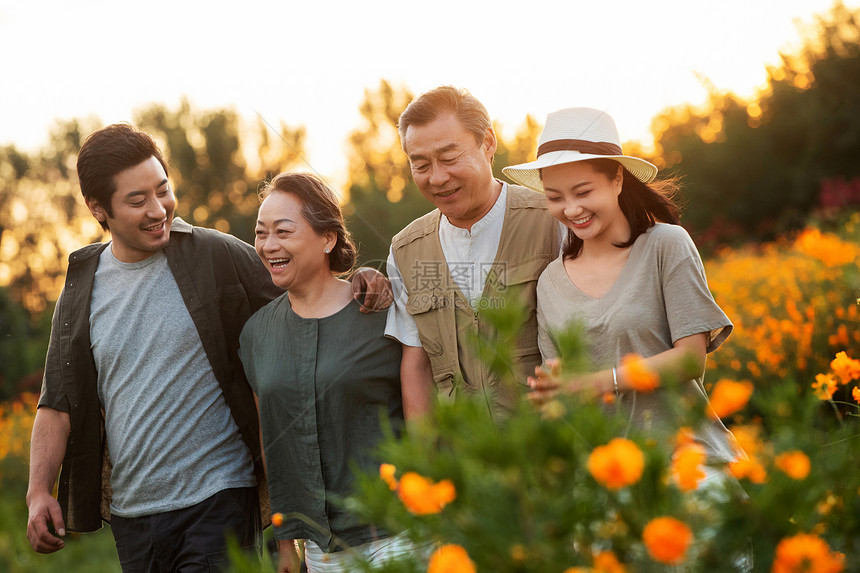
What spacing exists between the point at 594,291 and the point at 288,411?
1219mm

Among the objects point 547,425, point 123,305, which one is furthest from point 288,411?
point 547,425

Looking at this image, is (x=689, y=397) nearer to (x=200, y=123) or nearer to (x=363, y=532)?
(x=363, y=532)

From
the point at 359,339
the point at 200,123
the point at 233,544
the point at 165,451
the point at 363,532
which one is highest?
the point at 200,123

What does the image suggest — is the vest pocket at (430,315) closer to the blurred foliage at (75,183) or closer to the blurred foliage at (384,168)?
the blurred foliage at (384,168)

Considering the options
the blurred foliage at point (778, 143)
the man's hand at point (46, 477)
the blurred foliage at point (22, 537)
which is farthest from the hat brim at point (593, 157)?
the blurred foliage at point (778, 143)

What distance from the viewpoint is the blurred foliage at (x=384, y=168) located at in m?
13.6

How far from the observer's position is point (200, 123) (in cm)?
2227

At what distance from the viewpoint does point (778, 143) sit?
2005 cm

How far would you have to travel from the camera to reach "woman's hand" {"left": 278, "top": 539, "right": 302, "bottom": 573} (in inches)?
107

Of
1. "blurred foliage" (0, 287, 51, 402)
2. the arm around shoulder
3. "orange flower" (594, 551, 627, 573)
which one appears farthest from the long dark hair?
"blurred foliage" (0, 287, 51, 402)

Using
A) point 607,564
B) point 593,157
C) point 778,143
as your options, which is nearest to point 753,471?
point 607,564

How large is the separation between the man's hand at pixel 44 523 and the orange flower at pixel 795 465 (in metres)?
2.73

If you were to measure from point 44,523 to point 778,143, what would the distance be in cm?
2098

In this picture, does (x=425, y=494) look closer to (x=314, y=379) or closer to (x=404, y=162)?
(x=314, y=379)
